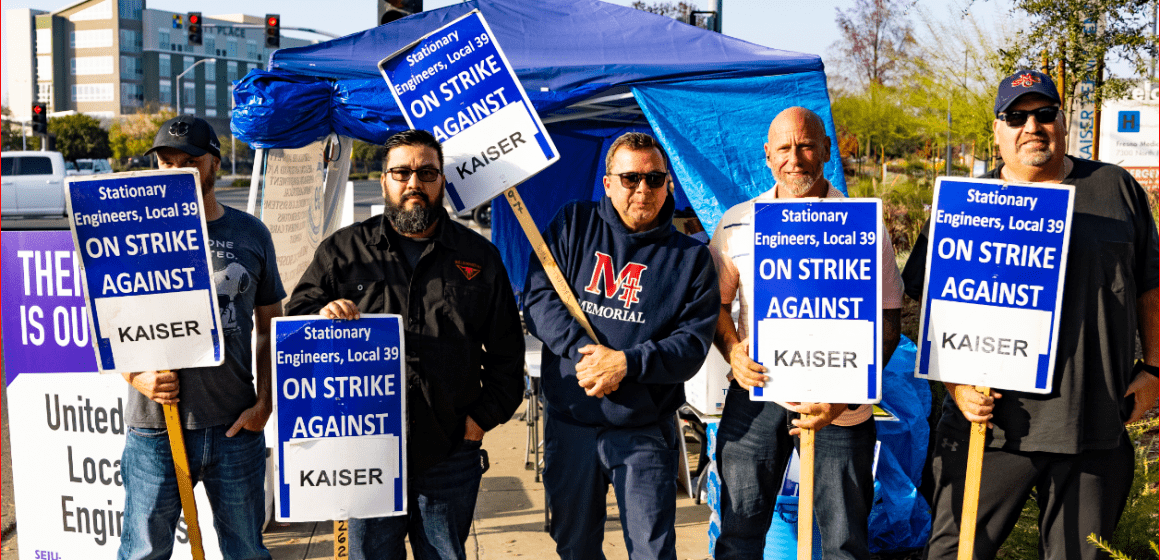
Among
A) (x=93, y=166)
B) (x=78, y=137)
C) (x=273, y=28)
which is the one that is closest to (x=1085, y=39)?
(x=273, y=28)

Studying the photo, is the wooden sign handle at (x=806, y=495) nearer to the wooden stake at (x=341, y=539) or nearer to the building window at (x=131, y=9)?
the wooden stake at (x=341, y=539)

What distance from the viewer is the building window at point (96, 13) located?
3511 inches

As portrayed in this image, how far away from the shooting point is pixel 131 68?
91.6m

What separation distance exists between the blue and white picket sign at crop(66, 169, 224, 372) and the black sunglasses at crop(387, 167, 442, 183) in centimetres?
57

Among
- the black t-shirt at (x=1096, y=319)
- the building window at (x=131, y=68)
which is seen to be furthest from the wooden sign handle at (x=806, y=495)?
the building window at (x=131, y=68)

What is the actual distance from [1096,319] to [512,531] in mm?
2978

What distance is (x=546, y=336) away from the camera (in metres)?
3.05

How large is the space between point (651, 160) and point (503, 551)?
2.37 m

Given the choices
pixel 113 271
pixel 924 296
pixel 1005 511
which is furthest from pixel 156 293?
pixel 1005 511

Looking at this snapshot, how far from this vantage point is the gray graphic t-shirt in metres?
2.94

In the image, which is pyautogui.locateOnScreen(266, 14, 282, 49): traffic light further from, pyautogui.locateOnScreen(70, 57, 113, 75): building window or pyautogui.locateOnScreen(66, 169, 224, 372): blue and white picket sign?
pyautogui.locateOnScreen(70, 57, 113, 75): building window

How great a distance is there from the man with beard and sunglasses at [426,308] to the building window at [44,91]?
3948 inches

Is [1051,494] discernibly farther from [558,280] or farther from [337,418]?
[337,418]

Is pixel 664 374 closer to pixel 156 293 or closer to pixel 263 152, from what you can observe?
pixel 156 293
